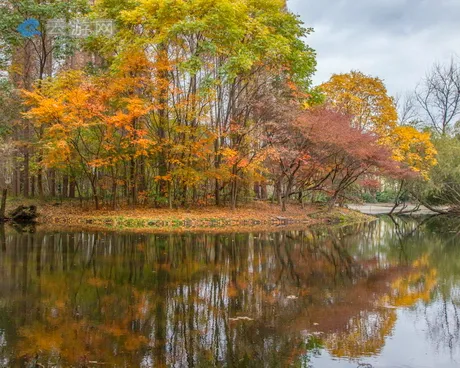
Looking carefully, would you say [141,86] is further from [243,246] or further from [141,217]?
[243,246]

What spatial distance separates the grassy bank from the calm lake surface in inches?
268

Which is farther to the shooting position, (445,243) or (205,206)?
(205,206)

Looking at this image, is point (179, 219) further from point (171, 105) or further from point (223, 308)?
point (223, 308)

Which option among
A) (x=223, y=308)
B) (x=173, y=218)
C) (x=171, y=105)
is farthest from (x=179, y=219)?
(x=223, y=308)

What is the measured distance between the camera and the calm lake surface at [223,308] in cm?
500

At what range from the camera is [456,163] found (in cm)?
3209

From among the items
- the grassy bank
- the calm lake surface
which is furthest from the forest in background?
the calm lake surface

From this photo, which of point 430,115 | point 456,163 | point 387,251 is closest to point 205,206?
point 387,251

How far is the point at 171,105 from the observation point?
75.2ft

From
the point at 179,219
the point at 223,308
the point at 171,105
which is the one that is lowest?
the point at 223,308

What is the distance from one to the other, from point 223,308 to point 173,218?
1389 cm

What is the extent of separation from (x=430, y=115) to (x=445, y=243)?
1206 inches

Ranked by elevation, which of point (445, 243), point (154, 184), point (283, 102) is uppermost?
point (283, 102)

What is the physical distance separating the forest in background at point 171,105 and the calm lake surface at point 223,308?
30.5ft
